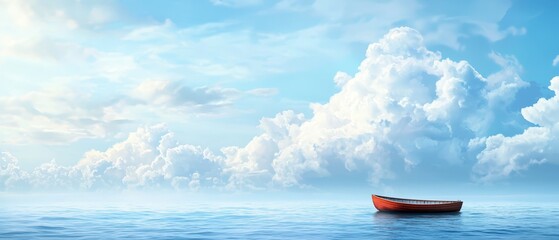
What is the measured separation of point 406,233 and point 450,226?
17.0 meters

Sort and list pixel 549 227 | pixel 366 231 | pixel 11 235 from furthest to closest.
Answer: pixel 549 227
pixel 366 231
pixel 11 235

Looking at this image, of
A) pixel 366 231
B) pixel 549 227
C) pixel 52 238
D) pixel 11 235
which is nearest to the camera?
pixel 52 238

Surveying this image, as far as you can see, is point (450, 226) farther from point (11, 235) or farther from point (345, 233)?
point (11, 235)

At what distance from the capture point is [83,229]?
85188mm

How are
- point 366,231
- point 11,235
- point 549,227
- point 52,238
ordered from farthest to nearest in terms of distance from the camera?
point 549,227
point 366,231
point 11,235
point 52,238

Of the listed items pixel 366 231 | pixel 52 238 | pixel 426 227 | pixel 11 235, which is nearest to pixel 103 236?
pixel 52 238

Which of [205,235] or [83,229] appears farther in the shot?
[83,229]

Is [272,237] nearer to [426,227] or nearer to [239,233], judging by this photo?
[239,233]

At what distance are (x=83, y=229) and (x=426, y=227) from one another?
5610 centimetres

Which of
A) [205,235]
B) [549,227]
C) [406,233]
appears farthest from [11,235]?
[549,227]

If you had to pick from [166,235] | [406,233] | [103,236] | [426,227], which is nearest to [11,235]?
[103,236]

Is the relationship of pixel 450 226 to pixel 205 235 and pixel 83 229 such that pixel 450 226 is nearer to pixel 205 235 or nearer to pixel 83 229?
pixel 205 235

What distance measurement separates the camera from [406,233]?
77500 mm

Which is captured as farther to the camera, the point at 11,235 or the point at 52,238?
the point at 11,235
